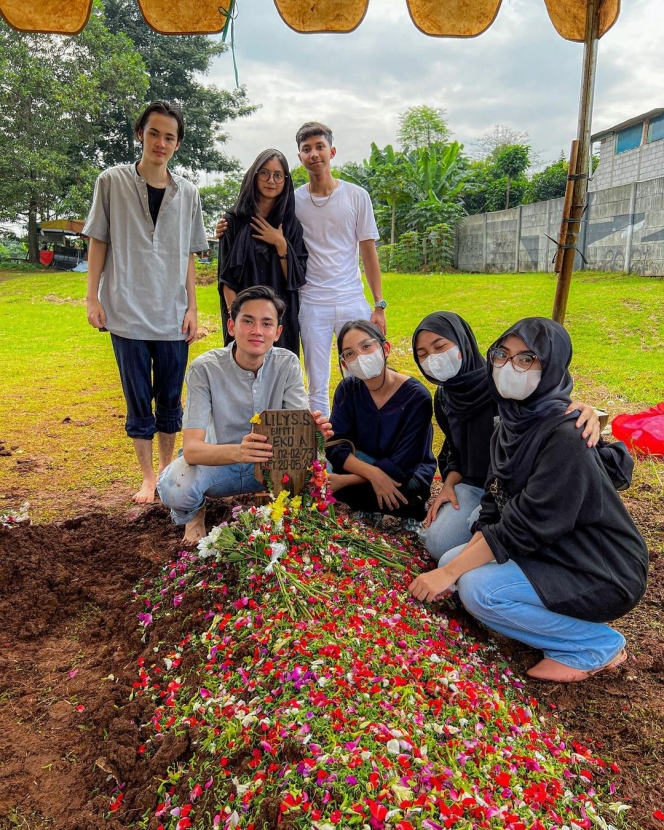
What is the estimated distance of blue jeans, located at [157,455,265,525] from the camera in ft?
10.00

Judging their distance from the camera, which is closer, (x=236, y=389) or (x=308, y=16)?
(x=236, y=389)

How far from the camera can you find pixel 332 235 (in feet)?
12.6

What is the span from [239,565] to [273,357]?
107cm

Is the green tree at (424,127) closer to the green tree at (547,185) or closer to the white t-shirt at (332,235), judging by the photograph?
the green tree at (547,185)

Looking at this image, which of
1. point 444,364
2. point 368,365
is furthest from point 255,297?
point 444,364

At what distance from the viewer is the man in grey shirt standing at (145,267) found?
3496mm

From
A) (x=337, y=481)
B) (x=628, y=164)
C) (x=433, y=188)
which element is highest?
(x=628, y=164)

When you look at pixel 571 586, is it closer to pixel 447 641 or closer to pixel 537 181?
pixel 447 641

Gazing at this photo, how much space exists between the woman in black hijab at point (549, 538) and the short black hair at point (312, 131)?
75.0 inches

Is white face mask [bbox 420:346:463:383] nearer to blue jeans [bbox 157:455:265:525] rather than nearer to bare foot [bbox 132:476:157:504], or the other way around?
blue jeans [bbox 157:455:265:525]

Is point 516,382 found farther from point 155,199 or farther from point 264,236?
point 155,199

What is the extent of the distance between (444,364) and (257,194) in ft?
4.93

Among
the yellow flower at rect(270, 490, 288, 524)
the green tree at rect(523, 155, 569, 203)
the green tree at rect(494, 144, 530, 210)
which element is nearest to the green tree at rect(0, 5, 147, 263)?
the green tree at rect(494, 144, 530, 210)

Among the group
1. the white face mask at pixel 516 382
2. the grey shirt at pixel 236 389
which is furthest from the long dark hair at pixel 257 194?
the white face mask at pixel 516 382
